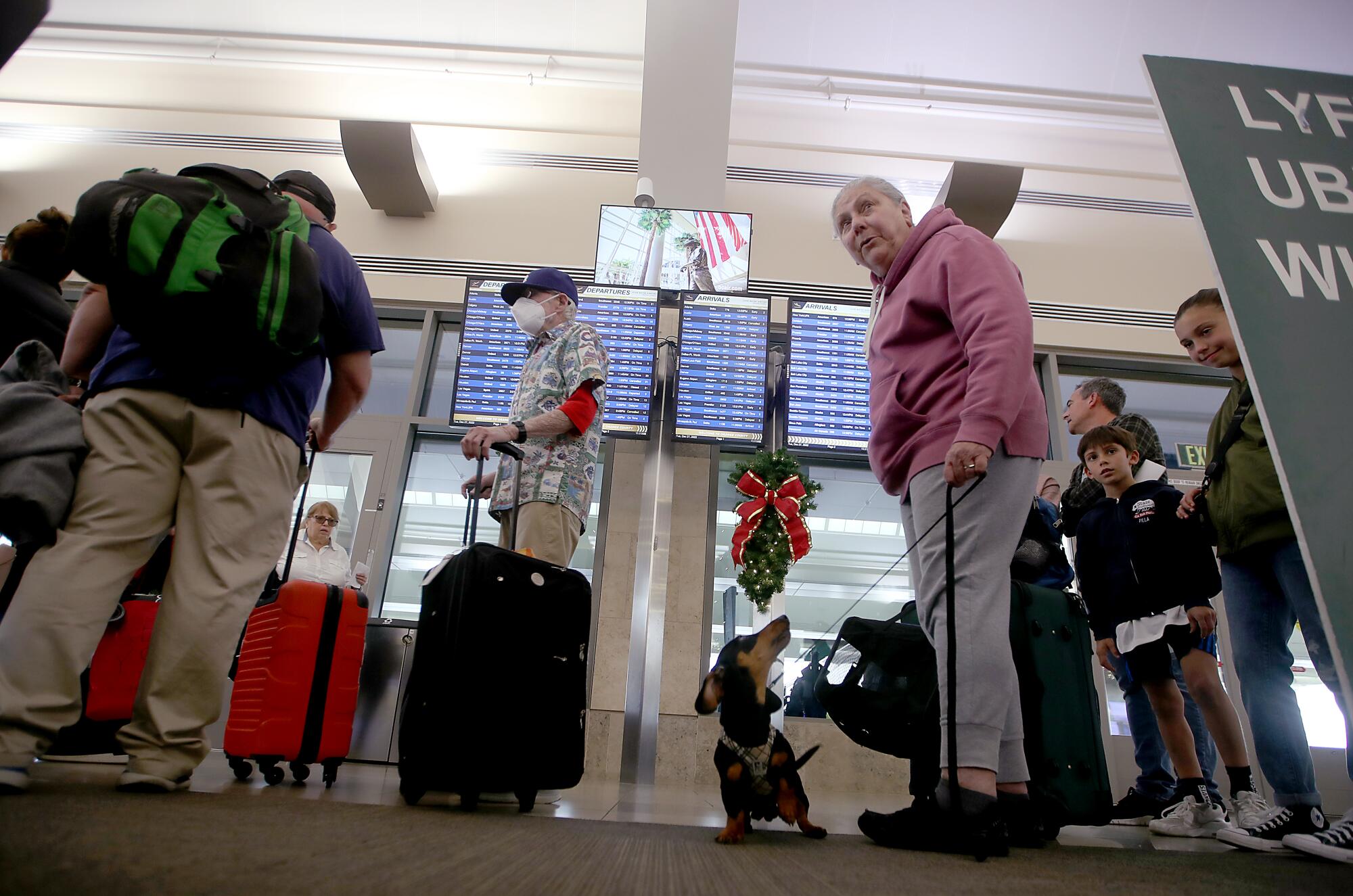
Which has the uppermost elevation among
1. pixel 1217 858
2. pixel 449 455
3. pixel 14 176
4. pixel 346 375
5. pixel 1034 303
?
pixel 14 176

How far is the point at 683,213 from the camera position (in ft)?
16.4

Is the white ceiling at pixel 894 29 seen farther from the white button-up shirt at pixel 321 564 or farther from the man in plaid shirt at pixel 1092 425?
the white button-up shirt at pixel 321 564

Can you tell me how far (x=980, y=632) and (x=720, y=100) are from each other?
437 centimetres

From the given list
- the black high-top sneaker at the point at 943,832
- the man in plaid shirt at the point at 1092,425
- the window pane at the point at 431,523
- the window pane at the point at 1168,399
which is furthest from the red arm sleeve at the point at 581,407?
the window pane at the point at 1168,399

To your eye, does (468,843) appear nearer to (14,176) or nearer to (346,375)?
(346,375)

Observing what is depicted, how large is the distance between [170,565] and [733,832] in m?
1.22

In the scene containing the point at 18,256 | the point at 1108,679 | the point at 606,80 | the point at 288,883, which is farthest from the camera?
the point at 606,80

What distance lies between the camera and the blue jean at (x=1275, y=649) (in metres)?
1.80

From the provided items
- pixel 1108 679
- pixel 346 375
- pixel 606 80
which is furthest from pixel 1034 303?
pixel 346 375

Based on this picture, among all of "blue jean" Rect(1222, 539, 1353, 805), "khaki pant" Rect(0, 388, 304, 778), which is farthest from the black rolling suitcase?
"blue jean" Rect(1222, 539, 1353, 805)

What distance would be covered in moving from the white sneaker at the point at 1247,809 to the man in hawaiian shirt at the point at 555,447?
77.8 inches

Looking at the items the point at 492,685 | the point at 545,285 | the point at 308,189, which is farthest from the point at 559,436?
the point at 308,189

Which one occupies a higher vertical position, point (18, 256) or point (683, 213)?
point (683, 213)

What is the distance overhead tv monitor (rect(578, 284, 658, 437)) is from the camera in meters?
4.55
